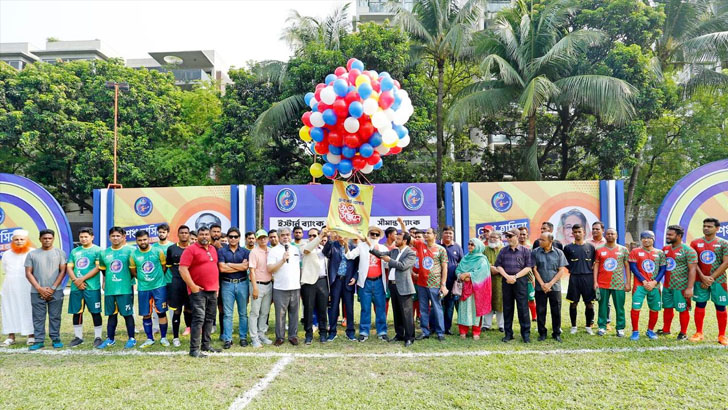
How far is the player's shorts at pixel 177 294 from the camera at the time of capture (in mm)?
6515

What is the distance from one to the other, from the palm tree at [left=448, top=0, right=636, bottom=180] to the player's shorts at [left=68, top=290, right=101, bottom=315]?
11.7 metres

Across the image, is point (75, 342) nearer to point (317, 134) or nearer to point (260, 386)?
point (260, 386)

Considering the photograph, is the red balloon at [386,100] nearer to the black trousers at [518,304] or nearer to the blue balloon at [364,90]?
the blue balloon at [364,90]

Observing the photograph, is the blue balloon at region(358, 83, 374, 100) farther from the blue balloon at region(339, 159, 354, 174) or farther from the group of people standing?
the group of people standing

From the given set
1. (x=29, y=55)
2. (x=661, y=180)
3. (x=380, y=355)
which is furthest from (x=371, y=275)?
(x=29, y=55)

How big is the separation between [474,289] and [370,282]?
1.61 metres

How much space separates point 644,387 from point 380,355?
2.94 m

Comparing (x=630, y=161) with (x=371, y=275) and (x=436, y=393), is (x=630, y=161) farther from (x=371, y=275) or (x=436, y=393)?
(x=436, y=393)

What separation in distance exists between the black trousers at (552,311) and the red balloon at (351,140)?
136 inches

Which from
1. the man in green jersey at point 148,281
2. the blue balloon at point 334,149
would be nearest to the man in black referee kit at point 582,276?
the blue balloon at point 334,149

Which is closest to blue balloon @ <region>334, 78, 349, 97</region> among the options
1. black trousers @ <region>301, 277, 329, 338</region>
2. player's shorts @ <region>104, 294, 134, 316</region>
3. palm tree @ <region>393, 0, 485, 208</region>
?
black trousers @ <region>301, 277, 329, 338</region>

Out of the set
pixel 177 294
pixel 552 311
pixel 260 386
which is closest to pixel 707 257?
pixel 552 311

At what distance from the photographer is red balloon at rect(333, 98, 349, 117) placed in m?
6.22

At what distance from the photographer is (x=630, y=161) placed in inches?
612
